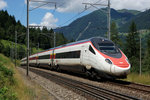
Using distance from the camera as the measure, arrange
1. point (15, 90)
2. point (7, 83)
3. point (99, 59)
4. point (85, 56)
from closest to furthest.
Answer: point (15, 90)
point (7, 83)
point (99, 59)
point (85, 56)

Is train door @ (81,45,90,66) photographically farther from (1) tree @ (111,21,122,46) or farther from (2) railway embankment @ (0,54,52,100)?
(1) tree @ (111,21,122,46)

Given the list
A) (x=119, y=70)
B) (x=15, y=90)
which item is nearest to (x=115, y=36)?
(x=119, y=70)

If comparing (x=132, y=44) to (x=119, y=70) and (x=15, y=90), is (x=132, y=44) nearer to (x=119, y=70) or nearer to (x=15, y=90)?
(x=119, y=70)

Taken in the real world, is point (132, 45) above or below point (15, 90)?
above

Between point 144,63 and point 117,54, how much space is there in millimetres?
53603

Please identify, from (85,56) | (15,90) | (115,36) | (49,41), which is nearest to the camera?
(15,90)

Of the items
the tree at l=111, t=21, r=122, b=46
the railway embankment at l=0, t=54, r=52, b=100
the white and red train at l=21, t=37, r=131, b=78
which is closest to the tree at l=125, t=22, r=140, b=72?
the tree at l=111, t=21, r=122, b=46

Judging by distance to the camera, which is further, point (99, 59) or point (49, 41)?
point (49, 41)

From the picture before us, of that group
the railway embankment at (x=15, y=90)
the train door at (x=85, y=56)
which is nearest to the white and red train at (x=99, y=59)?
the train door at (x=85, y=56)

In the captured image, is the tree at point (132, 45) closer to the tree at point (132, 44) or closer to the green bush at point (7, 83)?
the tree at point (132, 44)

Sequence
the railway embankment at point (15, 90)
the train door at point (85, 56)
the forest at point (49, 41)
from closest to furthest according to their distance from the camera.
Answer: the railway embankment at point (15, 90)
the train door at point (85, 56)
the forest at point (49, 41)

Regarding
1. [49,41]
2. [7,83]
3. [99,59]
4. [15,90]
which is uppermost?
[49,41]

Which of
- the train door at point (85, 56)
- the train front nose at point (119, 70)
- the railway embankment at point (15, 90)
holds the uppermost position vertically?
the train door at point (85, 56)

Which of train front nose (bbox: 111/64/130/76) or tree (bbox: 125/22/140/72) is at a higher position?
tree (bbox: 125/22/140/72)
